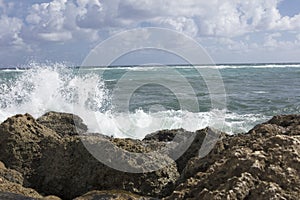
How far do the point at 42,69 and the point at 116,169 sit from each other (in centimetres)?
1710

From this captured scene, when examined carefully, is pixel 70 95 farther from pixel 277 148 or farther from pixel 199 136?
pixel 277 148

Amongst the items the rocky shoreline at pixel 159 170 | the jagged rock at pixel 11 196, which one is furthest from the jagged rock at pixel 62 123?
the jagged rock at pixel 11 196

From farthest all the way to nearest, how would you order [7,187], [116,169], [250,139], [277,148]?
[116,169], [7,187], [250,139], [277,148]

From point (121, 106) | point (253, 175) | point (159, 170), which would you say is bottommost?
point (121, 106)

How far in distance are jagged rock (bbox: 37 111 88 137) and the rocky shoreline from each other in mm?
2207

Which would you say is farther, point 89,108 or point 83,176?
point 89,108

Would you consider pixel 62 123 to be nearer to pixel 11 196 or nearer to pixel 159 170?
pixel 159 170

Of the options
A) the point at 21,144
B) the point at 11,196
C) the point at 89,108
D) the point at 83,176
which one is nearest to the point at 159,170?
the point at 83,176

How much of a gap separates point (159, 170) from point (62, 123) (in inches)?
172

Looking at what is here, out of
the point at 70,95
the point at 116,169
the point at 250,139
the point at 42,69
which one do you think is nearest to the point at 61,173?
the point at 116,169

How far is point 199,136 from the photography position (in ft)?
16.1

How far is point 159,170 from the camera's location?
4.12m

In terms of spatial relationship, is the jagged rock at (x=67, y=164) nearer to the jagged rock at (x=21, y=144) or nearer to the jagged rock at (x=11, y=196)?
the jagged rock at (x=21, y=144)

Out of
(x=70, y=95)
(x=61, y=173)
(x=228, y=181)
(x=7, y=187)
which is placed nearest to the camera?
(x=228, y=181)
